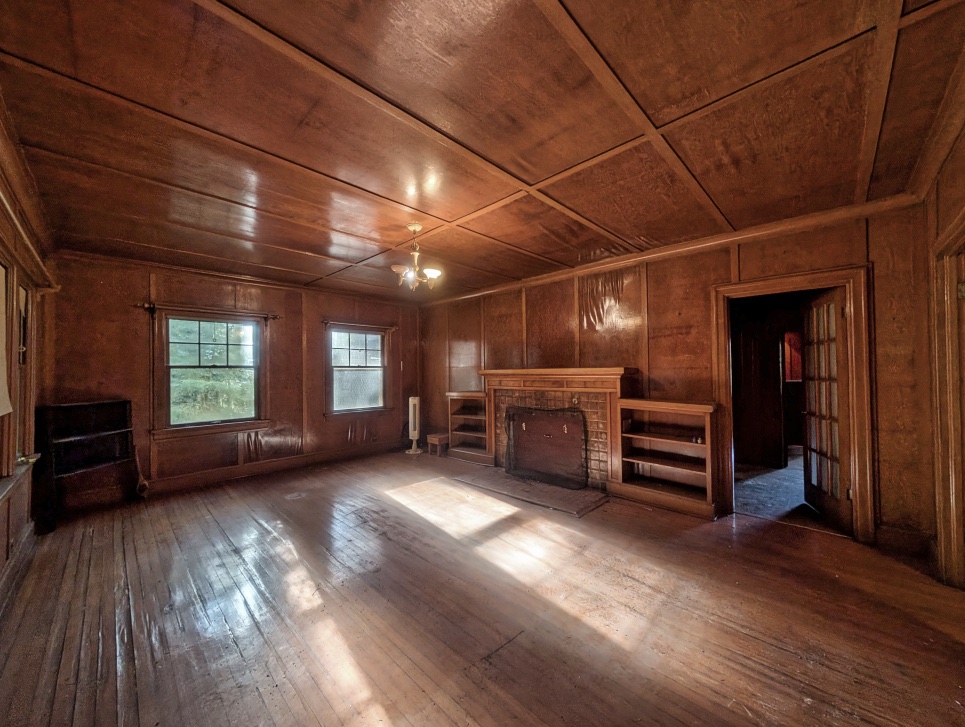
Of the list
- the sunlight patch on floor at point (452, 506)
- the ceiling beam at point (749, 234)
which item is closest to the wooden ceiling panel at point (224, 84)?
the ceiling beam at point (749, 234)

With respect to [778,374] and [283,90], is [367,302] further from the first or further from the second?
[778,374]

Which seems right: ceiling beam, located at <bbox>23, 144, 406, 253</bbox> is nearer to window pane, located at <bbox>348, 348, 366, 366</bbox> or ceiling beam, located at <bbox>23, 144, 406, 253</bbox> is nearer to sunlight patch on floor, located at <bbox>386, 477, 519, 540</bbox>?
sunlight patch on floor, located at <bbox>386, 477, 519, 540</bbox>

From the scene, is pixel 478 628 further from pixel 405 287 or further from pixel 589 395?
pixel 405 287

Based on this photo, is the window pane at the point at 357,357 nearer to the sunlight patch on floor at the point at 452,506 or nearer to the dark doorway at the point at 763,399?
Answer: the sunlight patch on floor at the point at 452,506

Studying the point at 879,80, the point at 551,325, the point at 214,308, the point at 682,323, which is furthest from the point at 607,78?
the point at 214,308

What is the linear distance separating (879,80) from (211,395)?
21.1 ft

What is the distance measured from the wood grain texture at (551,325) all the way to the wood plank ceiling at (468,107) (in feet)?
5.77

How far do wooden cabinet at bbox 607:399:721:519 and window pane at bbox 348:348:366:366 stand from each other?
4.33m

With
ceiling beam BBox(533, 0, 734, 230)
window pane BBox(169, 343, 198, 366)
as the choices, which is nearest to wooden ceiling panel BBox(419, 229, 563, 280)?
ceiling beam BBox(533, 0, 734, 230)

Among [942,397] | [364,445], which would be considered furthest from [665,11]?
[364,445]

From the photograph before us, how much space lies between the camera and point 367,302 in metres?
6.46

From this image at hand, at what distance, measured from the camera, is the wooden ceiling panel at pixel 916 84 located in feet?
4.69

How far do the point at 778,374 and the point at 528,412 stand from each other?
12.9 feet

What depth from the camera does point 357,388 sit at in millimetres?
6387
